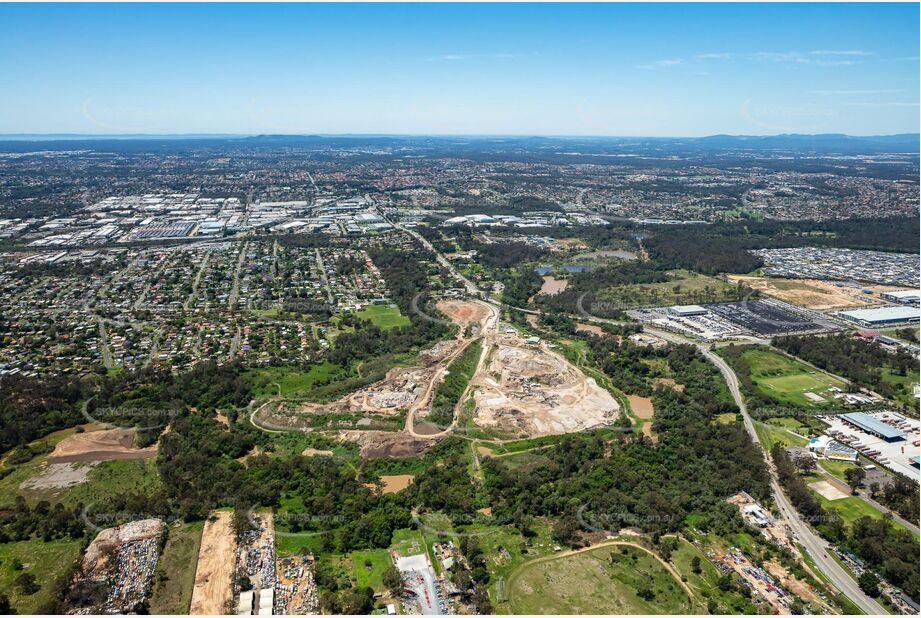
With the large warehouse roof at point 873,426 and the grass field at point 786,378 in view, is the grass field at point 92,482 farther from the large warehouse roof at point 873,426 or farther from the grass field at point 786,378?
the large warehouse roof at point 873,426

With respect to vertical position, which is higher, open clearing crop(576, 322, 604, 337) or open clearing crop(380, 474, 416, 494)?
open clearing crop(576, 322, 604, 337)

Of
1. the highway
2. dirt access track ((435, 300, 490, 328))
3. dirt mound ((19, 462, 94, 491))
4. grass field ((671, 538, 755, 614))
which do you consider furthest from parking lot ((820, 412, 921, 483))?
dirt mound ((19, 462, 94, 491))

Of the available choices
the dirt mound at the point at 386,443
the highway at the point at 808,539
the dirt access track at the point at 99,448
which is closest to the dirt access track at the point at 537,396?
the dirt mound at the point at 386,443

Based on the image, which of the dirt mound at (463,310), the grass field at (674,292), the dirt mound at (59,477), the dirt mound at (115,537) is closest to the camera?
the dirt mound at (115,537)

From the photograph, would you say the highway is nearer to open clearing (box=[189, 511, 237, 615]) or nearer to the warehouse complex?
the warehouse complex

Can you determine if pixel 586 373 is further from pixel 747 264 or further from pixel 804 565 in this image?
pixel 747 264

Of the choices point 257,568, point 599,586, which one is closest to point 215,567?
point 257,568
